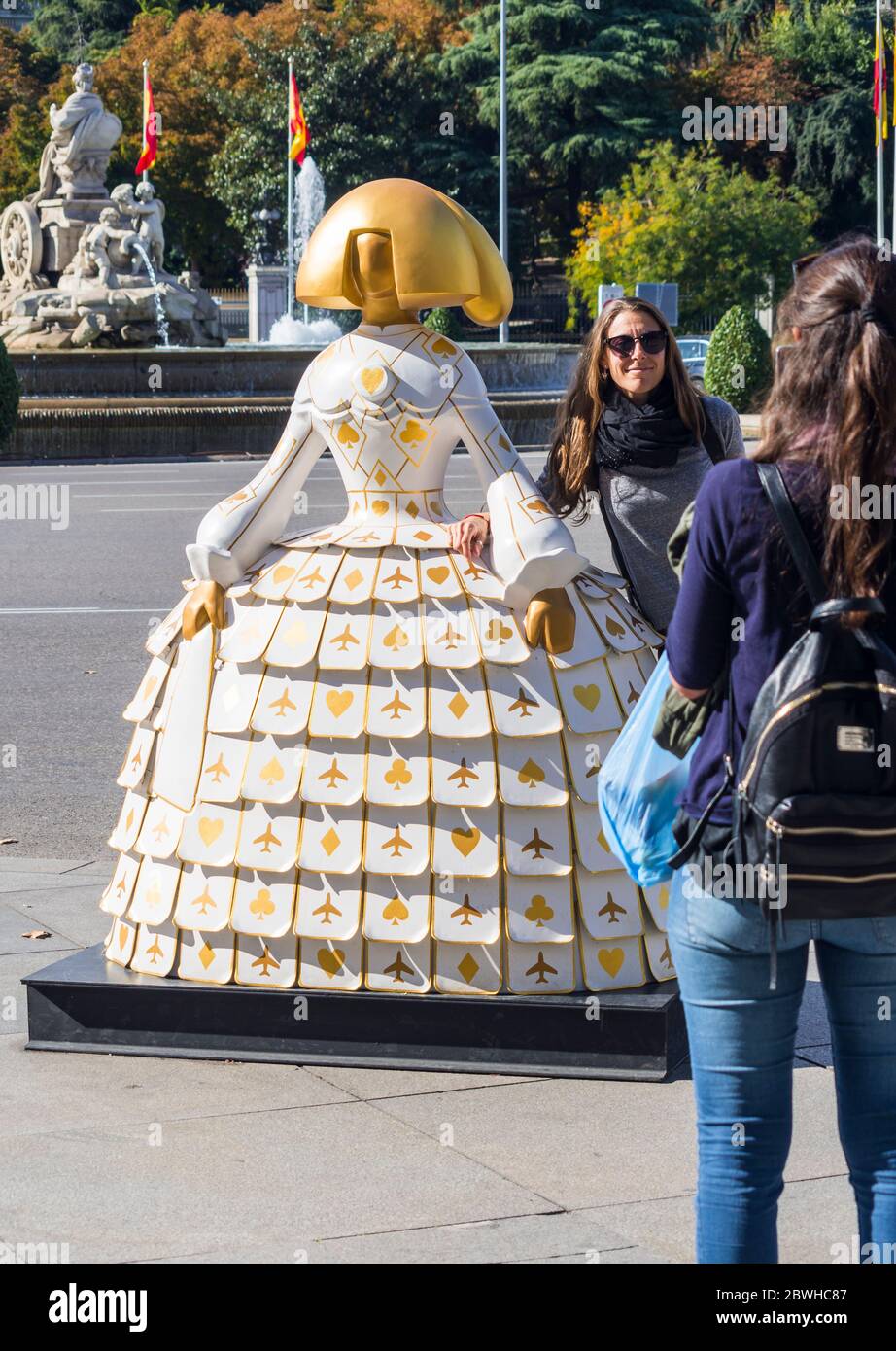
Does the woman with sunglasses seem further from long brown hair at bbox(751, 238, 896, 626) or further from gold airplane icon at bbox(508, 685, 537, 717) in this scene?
long brown hair at bbox(751, 238, 896, 626)

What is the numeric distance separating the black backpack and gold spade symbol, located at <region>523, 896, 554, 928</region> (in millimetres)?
1816

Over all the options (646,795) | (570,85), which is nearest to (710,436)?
(646,795)

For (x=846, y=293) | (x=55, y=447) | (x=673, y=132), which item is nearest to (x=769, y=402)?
(x=846, y=293)

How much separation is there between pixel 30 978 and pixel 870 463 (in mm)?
2861

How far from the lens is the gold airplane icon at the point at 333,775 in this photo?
14.8 ft

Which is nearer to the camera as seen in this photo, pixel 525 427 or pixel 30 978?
pixel 30 978

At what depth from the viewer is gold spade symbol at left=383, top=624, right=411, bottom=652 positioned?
15.0ft

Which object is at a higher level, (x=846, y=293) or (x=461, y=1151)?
(x=846, y=293)

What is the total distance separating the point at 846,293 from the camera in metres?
2.70

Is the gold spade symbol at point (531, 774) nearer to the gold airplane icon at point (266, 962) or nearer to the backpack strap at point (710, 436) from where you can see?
the gold airplane icon at point (266, 962)

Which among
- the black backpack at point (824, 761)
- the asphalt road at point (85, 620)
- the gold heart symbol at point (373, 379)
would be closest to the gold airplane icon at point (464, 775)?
the gold heart symbol at point (373, 379)

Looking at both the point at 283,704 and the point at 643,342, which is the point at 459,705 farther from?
the point at 643,342

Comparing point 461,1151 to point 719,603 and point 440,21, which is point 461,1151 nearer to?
point 719,603

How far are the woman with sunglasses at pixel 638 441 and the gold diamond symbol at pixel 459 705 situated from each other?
29.3 inches
